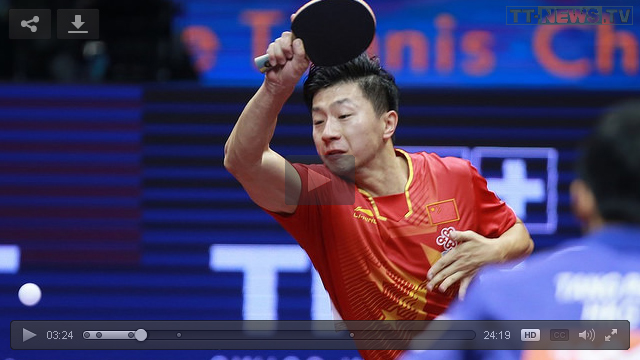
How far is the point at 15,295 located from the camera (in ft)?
17.1

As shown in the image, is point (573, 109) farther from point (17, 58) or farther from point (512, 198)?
point (17, 58)

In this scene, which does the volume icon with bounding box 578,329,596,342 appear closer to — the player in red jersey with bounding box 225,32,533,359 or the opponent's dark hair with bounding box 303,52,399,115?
the player in red jersey with bounding box 225,32,533,359

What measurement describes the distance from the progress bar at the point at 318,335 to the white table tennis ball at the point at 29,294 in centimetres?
44

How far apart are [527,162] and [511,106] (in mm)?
324

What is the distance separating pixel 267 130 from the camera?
2.73 m

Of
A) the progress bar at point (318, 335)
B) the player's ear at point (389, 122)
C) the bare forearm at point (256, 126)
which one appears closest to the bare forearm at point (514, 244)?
the progress bar at point (318, 335)

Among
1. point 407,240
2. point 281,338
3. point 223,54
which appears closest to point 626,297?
point 407,240

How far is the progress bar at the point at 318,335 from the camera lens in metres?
1.73

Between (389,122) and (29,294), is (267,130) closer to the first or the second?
(389,122)

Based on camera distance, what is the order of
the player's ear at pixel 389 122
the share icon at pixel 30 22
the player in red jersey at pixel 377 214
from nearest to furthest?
the player in red jersey at pixel 377 214 → the player's ear at pixel 389 122 → the share icon at pixel 30 22

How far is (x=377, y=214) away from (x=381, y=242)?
0.10 meters

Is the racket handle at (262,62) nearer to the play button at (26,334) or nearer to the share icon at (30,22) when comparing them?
the play button at (26,334)

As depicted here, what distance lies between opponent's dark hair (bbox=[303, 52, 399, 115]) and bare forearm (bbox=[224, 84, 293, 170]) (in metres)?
0.52

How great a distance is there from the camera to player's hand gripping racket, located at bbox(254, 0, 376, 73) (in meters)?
2.72
